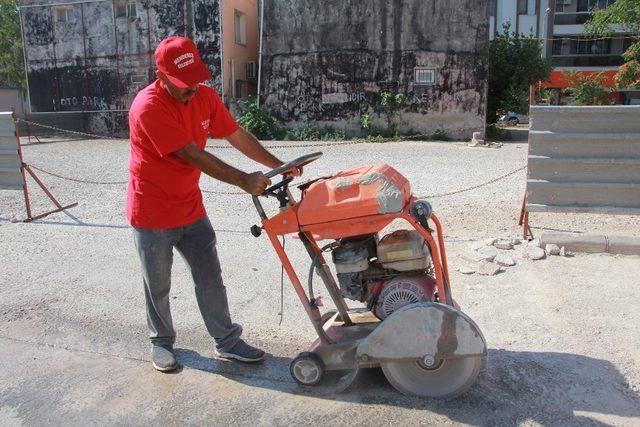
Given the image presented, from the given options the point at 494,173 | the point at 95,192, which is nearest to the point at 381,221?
the point at 95,192

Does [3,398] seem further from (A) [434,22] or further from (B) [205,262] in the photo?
(A) [434,22]

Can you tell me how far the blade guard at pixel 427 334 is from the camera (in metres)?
2.92

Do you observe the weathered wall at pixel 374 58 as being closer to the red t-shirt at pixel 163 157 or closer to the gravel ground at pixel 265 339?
the gravel ground at pixel 265 339

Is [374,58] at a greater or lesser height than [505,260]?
greater

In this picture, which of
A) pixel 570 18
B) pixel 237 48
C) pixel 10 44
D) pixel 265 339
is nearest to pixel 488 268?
pixel 265 339

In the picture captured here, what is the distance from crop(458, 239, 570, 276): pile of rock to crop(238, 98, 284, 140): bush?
55.7ft

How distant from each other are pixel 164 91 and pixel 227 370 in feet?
5.93

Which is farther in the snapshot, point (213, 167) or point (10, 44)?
point (10, 44)

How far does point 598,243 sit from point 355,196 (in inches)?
148

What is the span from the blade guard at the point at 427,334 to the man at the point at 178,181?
1.02 m

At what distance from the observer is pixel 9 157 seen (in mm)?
7941

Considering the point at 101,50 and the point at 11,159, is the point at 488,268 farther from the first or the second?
the point at 101,50

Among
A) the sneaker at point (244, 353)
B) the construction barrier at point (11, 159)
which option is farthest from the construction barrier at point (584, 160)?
the construction barrier at point (11, 159)

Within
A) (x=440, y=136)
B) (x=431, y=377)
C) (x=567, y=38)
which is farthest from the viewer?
(x=567, y=38)
